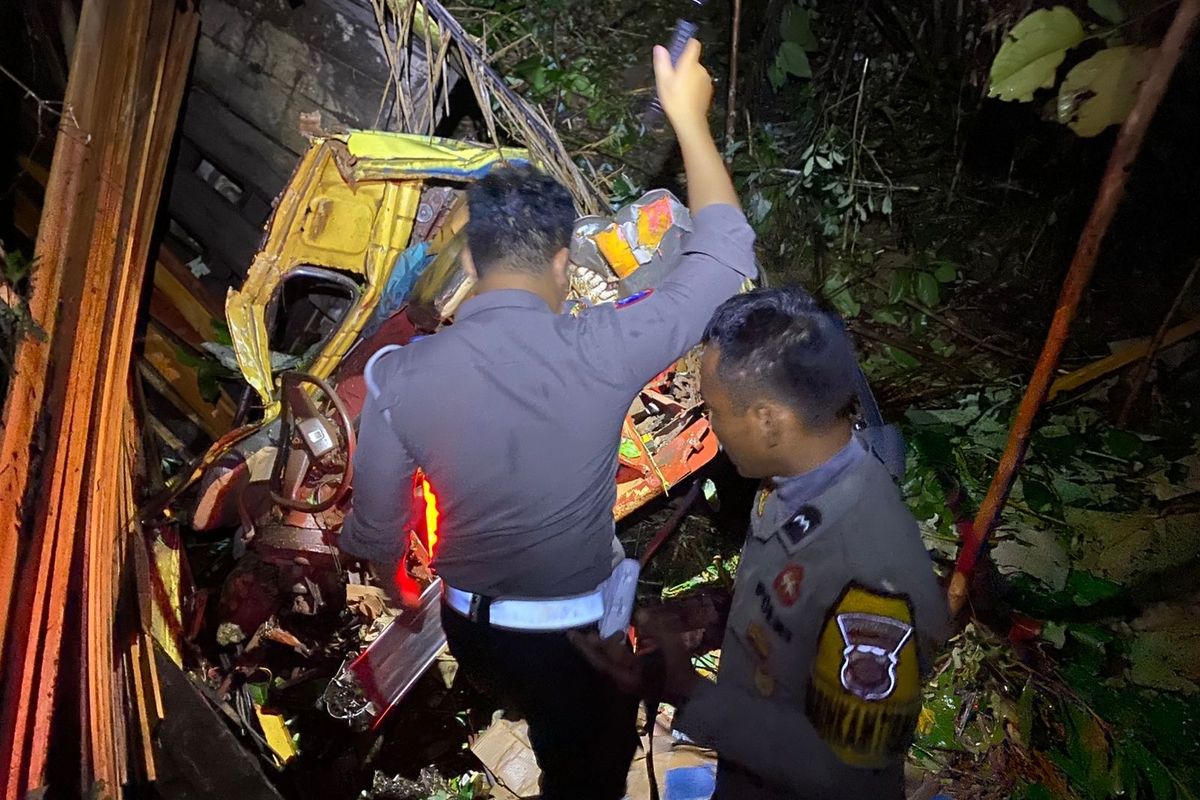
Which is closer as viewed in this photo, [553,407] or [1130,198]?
[553,407]

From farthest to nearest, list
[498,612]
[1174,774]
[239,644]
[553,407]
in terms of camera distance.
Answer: [239,644]
[1174,774]
[498,612]
[553,407]

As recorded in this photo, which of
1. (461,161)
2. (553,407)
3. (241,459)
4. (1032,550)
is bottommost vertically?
(1032,550)

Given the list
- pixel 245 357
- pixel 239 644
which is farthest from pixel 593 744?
pixel 245 357

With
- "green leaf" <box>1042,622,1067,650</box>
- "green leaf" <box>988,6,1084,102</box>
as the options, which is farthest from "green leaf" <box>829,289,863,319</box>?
"green leaf" <box>988,6,1084,102</box>

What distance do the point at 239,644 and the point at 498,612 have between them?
1.48 m

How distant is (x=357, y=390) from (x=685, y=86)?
185cm

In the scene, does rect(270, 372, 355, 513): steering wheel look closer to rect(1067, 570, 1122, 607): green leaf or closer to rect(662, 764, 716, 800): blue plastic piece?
rect(662, 764, 716, 800): blue plastic piece

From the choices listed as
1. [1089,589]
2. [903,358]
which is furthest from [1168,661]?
[903,358]

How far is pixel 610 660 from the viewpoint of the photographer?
235 centimetres

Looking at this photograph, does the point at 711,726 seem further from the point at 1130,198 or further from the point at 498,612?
the point at 1130,198

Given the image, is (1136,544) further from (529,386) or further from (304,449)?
(304,449)

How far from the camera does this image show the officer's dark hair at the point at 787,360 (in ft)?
5.86

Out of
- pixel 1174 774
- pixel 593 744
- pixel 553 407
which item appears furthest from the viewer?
pixel 1174 774

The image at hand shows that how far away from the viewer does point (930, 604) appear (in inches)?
64.7
